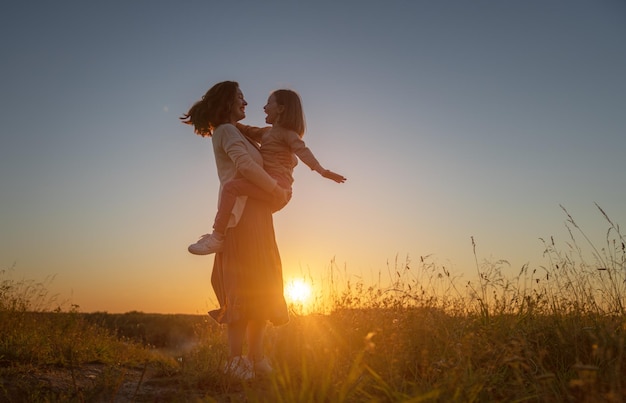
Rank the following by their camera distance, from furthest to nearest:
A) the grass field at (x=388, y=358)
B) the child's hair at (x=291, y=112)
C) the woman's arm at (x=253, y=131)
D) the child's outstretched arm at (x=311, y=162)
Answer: the woman's arm at (x=253, y=131) < the child's hair at (x=291, y=112) < the child's outstretched arm at (x=311, y=162) < the grass field at (x=388, y=358)

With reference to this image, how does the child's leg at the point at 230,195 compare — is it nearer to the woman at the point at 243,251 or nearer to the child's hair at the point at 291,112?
the woman at the point at 243,251

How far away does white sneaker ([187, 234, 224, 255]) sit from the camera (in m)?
3.84

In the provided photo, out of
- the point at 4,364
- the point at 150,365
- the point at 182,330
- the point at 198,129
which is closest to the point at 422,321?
the point at 198,129

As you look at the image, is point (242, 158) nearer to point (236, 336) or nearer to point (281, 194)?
point (281, 194)

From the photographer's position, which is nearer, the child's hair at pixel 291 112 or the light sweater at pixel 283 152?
the light sweater at pixel 283 152

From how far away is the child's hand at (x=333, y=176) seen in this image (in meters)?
3.96

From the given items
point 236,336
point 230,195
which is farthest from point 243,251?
point 236,336

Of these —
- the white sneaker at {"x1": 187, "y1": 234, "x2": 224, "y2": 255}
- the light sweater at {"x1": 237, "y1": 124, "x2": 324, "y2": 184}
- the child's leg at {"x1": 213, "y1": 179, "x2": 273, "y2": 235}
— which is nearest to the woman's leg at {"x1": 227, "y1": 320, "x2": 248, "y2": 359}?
the white sneaker at {"x1": 187, "y1": 234, "x2": 224, "y2": 255}

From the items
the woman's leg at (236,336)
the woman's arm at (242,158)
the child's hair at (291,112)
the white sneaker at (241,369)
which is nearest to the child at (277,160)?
the child's hair at (291,112)

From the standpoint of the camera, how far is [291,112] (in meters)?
4.13

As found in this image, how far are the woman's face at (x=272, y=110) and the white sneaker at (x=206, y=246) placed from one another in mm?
1199

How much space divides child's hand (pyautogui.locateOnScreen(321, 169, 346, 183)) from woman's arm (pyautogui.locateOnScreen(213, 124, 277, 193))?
1.46ft

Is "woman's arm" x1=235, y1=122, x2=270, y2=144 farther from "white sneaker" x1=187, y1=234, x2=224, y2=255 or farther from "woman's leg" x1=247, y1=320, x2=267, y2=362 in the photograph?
"woman's leg" x1=247, y1=320, x2=267, y2=362

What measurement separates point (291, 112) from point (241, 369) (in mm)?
2227
